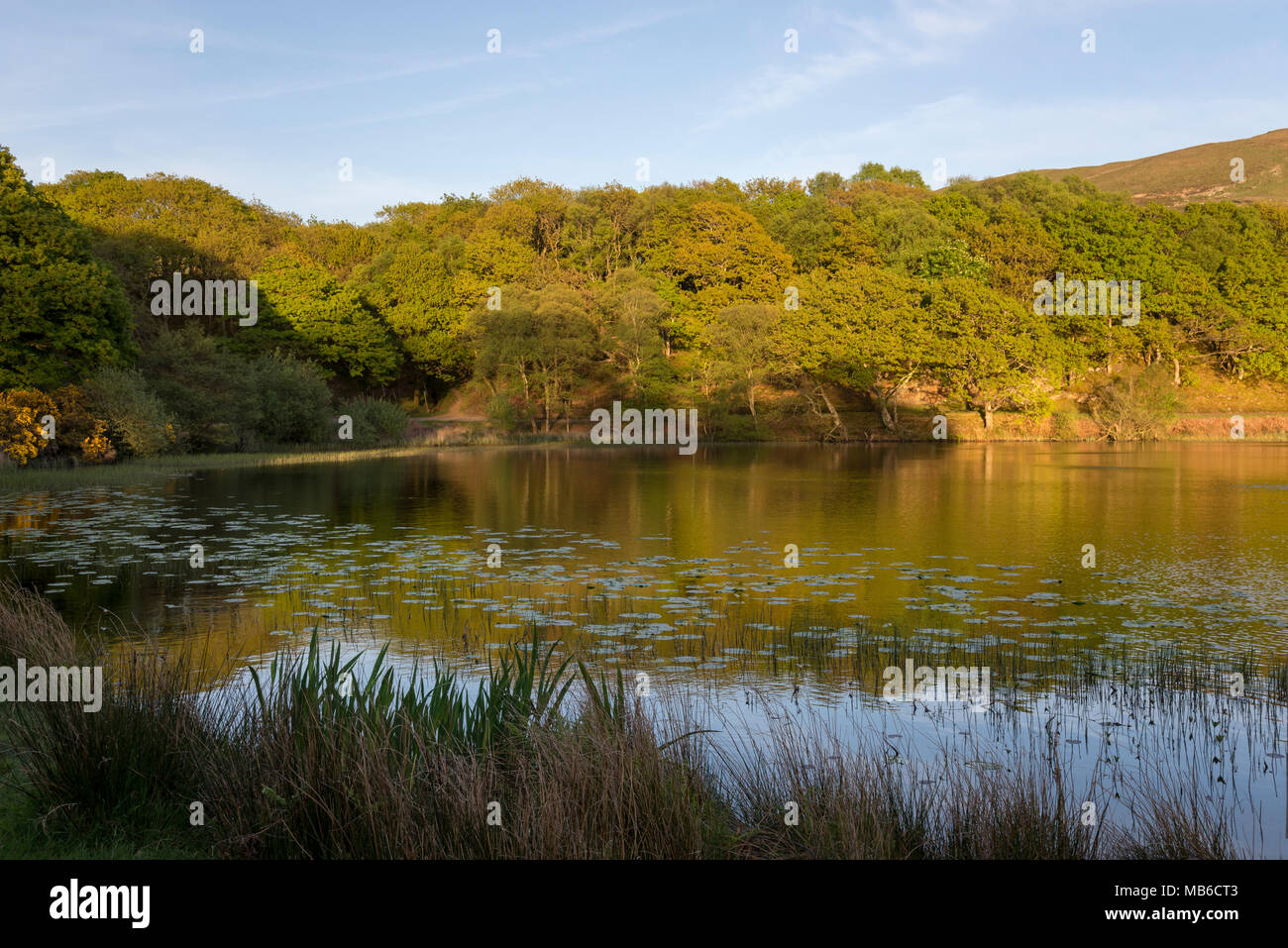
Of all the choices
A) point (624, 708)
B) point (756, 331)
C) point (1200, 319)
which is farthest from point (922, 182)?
point (624, 708)

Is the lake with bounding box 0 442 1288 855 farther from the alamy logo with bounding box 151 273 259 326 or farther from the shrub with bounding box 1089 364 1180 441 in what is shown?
the alamy logo with bounding box 151 273 259 326

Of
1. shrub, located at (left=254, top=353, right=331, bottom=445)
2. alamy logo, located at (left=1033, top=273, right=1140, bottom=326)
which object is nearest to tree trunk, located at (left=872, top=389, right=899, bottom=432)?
alamy logo, located at (left=1033, top=273, right=1140, bottom=326)

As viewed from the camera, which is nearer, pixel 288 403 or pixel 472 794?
pixel 472 794

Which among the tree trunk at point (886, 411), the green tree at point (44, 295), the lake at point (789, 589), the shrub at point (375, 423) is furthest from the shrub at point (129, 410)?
the tree trunk at point (886, 411)

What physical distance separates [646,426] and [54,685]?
204ft

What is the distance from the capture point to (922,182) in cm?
11800

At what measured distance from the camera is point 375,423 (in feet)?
179

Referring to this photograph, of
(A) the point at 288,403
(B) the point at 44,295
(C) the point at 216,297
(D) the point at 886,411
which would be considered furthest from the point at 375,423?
(D) the point at 886,411

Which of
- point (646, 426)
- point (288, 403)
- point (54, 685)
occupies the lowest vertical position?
point (54, 685)

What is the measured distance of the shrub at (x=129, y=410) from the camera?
35625mm

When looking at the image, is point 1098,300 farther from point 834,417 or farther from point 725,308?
point 725,308

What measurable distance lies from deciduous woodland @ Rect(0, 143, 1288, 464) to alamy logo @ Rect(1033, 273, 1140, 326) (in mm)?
483
